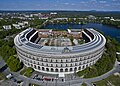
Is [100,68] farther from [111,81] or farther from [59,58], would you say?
[59,58]

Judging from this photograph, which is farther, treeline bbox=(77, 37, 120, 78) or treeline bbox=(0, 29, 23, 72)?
treeline bbox=(0, 29, 23, 72)

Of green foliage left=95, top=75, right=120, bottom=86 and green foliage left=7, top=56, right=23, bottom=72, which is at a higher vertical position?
green foliage left=7, top=56, right=23, bottom=72

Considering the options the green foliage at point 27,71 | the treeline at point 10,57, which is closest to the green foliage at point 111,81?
the green foliage at point 27,71

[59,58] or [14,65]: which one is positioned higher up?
[59,58]

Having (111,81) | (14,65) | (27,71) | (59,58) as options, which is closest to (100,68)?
(111,81)

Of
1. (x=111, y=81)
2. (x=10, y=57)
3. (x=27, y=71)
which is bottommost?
(x=111, y=81)

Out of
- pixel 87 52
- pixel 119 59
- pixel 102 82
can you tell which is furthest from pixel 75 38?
pixel 102 82

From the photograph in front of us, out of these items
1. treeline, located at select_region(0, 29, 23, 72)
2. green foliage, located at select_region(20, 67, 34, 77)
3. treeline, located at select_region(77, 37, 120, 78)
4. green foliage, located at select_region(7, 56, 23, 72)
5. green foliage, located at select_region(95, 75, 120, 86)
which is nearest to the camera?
green foliage, located at select_region(95, 75, 120, 86)

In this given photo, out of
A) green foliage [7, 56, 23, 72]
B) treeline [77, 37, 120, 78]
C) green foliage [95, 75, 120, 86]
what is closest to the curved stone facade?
treeline [77, 37, 120, 78]

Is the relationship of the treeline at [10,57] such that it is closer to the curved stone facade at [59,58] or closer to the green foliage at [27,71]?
the green foliage at [27,71]

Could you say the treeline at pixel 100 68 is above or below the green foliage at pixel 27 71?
above

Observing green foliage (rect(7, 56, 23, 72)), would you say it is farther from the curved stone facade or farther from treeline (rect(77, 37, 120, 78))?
treeline (rect(77, 37, 120, 78))
